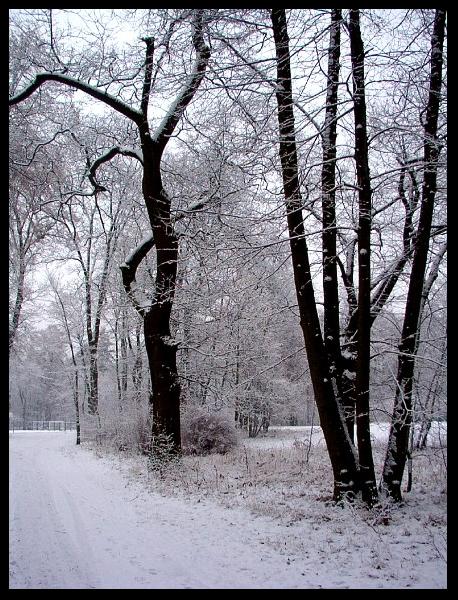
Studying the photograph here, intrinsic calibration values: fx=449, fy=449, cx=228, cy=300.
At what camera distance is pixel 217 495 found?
5449mm

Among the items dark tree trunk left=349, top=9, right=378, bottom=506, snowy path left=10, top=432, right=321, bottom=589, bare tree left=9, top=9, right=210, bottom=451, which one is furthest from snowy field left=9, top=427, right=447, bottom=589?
bare tree left=9, top=9, right=210, bottom=451

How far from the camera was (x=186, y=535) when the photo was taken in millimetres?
3490

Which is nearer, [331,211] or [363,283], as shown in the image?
[363,283]

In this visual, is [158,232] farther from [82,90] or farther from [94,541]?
[94,541]

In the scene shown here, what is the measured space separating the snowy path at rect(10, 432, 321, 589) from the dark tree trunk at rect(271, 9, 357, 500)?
1.59m

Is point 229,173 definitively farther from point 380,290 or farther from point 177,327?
point 177,327

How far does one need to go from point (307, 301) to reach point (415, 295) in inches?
46.1

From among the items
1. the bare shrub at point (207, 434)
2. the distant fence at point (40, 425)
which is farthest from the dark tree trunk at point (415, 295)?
the bare shrub at point (207, 434)

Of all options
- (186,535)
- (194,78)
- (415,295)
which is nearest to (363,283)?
(415,295)

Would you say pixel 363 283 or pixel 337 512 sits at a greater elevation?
pixel 363 283

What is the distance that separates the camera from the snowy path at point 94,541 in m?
2.63

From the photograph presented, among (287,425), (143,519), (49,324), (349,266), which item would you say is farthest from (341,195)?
(287,425)
